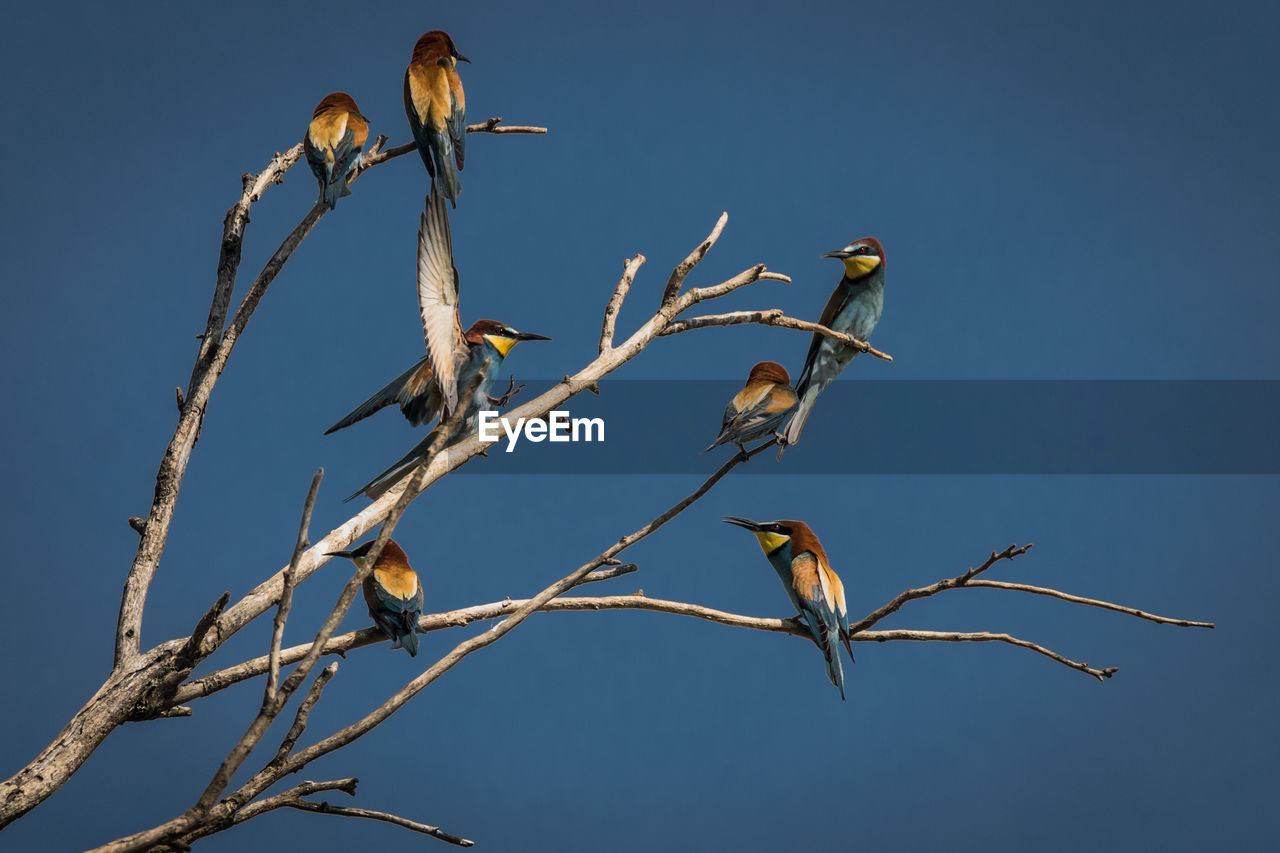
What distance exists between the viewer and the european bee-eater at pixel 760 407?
2176 mm

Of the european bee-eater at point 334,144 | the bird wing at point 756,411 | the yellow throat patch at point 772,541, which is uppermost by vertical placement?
the european bee-eater at point 334,144

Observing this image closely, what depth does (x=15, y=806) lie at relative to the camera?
4.94ft

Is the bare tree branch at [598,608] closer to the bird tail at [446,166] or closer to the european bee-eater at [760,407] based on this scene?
the european bee-eater at [760,407]

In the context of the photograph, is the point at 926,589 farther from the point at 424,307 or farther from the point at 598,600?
the point at 424,307

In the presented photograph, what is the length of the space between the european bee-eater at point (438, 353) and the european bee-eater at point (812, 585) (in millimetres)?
546

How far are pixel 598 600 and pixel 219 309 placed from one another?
31.7 inches

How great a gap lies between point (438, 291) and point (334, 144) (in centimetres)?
49

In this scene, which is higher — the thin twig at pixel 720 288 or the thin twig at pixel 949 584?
the thin twig at pixel 720 288

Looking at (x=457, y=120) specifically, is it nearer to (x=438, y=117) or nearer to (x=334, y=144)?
(x=438, y=117)

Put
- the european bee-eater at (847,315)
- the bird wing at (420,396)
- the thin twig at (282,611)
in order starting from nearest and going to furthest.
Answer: the thin twig at (282,611)
the bird wing at (420,396)
the european bee-eater at (847,315)

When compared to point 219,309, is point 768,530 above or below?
below

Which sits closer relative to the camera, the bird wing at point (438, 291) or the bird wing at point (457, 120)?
the bird wing at point (438, 291)

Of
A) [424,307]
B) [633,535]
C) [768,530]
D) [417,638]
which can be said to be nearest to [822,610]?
[768,530]

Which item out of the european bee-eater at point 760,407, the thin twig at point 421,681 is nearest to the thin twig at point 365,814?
the thin twig at point 421,681
